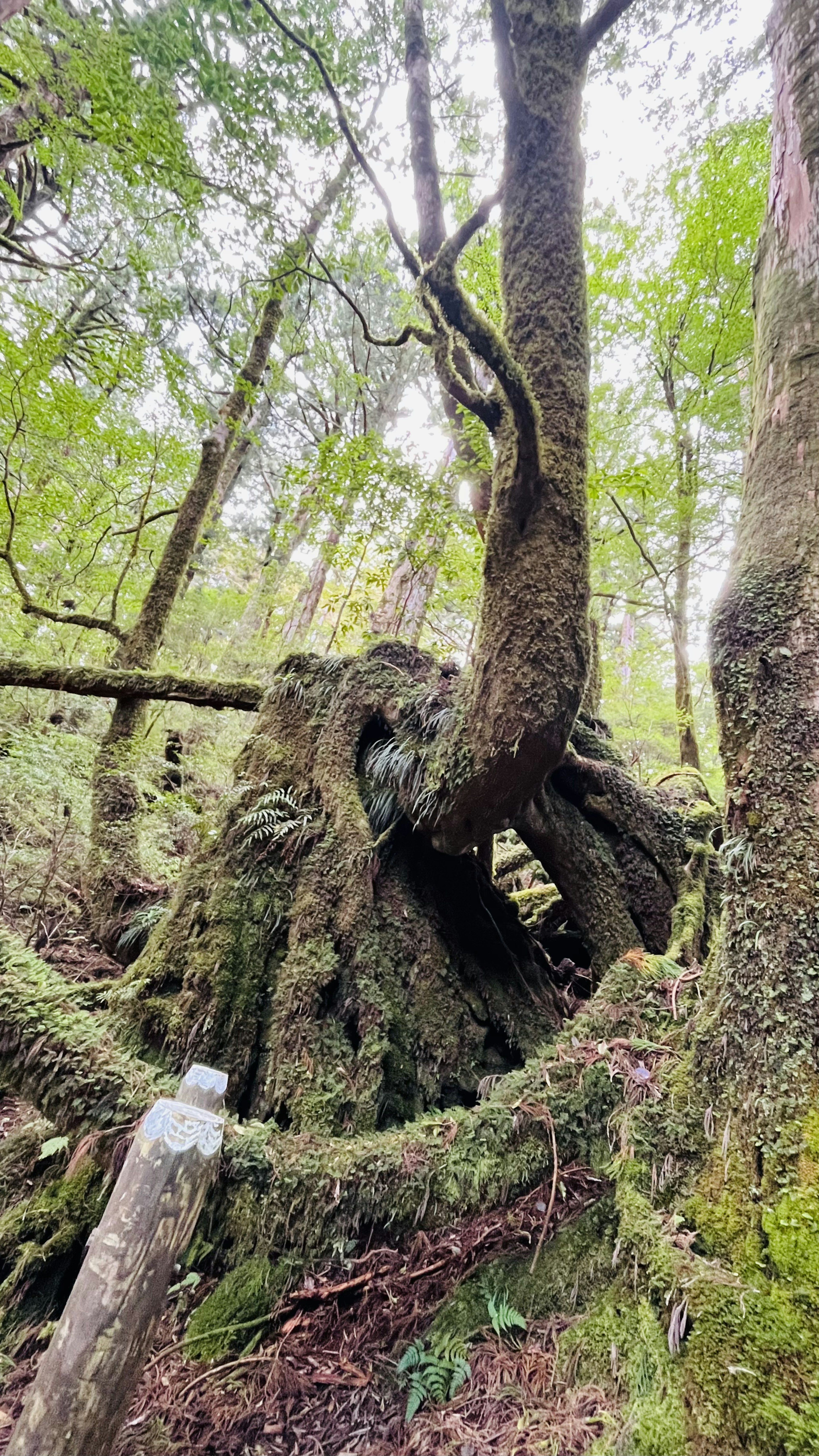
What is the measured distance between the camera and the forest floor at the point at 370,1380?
5.92 ft

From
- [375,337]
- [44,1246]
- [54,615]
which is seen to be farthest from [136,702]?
[44,1246]

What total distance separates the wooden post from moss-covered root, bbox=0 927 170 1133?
1.13 metres

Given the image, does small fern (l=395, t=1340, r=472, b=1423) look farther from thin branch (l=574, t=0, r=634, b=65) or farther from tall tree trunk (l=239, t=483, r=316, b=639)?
tall tree trunk (l=239, t=483, r=316, b=639)

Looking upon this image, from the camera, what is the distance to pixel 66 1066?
273cm

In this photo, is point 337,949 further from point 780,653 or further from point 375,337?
point 375,337

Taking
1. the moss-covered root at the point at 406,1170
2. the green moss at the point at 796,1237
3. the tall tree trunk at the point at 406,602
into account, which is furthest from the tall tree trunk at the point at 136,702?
the green moss at the point at 796,1237

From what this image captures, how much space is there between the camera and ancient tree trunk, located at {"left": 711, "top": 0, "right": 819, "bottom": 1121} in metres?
1.89

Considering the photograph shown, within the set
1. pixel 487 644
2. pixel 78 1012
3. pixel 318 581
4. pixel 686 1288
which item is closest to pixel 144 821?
pixel 78 1012

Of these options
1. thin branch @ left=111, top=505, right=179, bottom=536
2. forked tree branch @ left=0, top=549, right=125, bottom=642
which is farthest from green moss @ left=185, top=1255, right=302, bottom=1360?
thin branch @ left=111, top=505, right=179, bottom=536

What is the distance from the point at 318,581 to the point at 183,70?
25.5ft

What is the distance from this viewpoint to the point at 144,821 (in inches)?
221

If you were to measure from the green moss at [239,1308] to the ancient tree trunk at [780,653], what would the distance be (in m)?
2.14

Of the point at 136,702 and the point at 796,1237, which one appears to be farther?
the point at 136,702

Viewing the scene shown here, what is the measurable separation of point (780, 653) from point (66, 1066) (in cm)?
370
